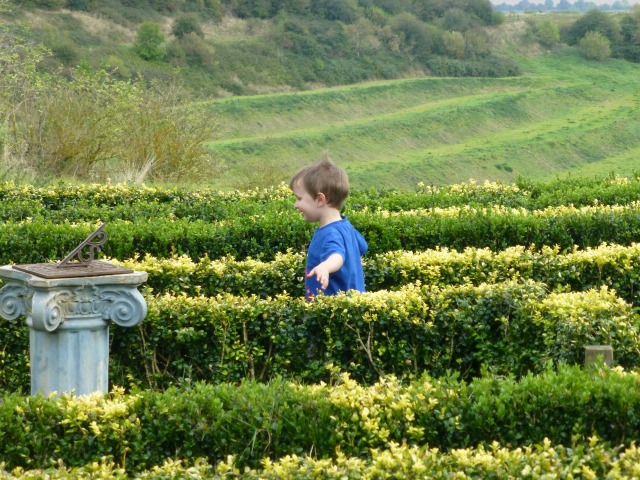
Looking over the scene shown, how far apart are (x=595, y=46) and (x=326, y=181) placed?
64061mm

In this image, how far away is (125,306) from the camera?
19.6ft

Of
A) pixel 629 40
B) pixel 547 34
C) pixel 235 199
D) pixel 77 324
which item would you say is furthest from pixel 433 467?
pixel 547 34

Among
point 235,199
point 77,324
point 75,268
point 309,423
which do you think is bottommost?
point 235,199

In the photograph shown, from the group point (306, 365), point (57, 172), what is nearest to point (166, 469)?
point (306, 365)

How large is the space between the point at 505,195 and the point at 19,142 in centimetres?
1098

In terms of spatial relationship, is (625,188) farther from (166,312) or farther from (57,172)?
(57,172)

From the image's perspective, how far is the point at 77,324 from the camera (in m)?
5.91

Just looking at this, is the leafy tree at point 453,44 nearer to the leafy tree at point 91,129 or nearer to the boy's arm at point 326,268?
the leafy tree at point 91,129

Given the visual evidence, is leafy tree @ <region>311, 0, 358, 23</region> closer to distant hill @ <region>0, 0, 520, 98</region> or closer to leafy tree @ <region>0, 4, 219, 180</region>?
distant hill @ <region>0, 0, 520, 98</region>

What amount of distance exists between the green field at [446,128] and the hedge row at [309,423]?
2703cm

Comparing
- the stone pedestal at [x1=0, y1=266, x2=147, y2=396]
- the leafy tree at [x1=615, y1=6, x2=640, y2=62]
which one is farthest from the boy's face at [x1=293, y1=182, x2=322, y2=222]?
the leafy tree at [x1=615, y1=6, x2=640, y2=62]

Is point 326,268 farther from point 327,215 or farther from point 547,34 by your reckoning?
point 547,34

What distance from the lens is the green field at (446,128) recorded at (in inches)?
1500

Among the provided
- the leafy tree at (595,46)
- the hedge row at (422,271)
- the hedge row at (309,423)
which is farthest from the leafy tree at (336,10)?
the hedge row at (309,423)
